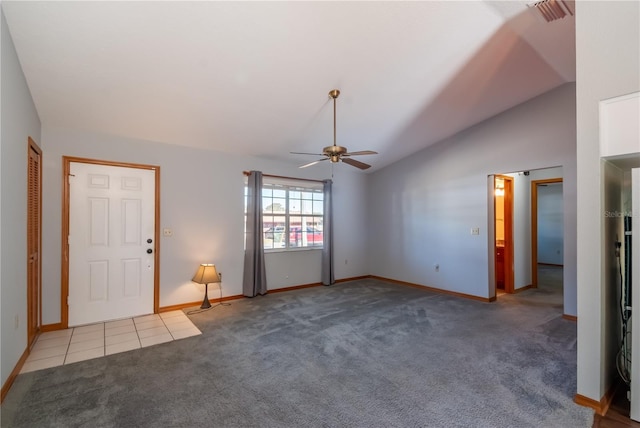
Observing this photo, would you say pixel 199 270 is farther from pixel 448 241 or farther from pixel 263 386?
pixel 448 241

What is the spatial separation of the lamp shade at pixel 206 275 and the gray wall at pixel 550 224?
9072mm

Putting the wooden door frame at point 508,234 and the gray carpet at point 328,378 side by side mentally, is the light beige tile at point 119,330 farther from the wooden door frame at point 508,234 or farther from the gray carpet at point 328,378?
the wooden door frame at point 508,234

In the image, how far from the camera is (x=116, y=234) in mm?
3863

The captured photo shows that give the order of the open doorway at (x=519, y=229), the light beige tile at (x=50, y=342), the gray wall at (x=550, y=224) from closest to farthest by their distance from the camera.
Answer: the light beige tile at (x=50, y=342) < the open doorway at (x=519, y=229) < the gray wall at (x=550, y=224)

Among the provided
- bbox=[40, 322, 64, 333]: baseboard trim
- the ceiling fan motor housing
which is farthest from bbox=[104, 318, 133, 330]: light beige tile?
the ceiling fan motor housing

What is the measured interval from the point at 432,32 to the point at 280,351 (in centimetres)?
338

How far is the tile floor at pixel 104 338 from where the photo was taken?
2.79m

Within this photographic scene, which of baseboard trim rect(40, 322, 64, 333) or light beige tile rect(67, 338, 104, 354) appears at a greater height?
baseboard trim rect(40, 322, 64, 333)

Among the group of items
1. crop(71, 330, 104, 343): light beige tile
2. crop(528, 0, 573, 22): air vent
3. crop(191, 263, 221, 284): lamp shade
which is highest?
crop(528, 0, 573, 22): air vent

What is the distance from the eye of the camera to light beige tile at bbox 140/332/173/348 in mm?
3123

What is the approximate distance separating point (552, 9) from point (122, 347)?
5.14 meters

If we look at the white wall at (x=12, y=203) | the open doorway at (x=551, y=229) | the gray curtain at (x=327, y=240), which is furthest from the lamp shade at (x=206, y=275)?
the open doorway at (x=551, y=229)

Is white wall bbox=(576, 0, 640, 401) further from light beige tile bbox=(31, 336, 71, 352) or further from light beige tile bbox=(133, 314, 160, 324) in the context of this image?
light beige tile bbox=(31, 336, 71, 352)

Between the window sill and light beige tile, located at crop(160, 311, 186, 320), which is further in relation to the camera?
the window sill
